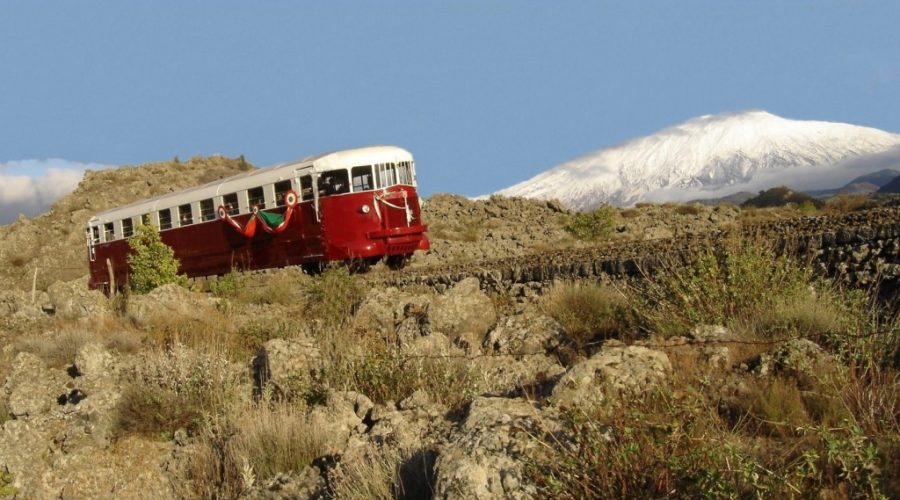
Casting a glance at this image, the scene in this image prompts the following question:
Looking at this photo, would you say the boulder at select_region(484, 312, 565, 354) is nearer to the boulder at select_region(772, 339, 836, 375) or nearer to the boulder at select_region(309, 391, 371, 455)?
the boulder at select_region(309, 391, 371, 455)

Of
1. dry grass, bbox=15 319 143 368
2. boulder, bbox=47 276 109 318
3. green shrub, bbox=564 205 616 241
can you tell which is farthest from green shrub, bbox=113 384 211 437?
green shrub, bbox=564 205 616 241

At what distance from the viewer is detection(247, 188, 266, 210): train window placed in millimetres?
22047

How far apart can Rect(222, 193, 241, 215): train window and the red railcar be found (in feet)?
0.08

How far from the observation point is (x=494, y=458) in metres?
4.75

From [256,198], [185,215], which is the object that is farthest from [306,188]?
[185,215]

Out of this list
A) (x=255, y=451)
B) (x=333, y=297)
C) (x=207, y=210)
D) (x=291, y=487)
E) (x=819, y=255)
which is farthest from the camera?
(x=207, y=210)

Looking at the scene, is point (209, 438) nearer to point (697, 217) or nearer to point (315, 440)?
point (315, 440)

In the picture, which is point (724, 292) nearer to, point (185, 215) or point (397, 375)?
point (397, 375)

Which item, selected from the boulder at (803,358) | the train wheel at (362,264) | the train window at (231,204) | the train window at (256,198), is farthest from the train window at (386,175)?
the boulder at (803,358)

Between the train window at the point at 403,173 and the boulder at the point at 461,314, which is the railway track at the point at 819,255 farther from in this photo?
the train window at the point at 403,173

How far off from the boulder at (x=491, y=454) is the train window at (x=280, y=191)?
16872mm

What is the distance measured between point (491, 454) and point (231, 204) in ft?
62.9

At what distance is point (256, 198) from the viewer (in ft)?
72.9

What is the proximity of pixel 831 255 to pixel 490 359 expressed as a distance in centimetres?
508
